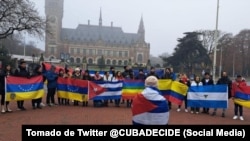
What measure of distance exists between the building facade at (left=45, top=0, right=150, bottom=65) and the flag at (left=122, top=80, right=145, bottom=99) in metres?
123

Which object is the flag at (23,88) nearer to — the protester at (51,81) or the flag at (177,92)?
the protester at (51,81)

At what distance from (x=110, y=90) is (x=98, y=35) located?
129 metres

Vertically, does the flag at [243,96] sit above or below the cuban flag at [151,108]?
below

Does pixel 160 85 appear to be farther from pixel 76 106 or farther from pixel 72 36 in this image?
pixel 72 36

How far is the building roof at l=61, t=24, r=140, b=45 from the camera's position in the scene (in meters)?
144

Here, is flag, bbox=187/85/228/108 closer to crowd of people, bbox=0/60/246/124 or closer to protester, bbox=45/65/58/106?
crowd of people, bbox=0/60/246/124

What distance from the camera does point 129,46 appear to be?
482ft

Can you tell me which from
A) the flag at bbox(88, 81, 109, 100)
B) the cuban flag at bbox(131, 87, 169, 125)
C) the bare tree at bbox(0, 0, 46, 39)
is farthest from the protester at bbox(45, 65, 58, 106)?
the bare tree at bbox(0, 0, 46, 39)

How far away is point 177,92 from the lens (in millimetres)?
17031

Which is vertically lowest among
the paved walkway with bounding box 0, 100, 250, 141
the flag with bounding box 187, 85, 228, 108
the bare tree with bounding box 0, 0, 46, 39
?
the paved walkway with bounding box 0, 100, 250, 141

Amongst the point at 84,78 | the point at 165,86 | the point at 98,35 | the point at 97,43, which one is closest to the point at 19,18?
the point at 84,78

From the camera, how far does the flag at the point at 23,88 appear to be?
1466 cm

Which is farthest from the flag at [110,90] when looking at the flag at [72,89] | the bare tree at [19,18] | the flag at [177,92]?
the bare tree at [19,18]

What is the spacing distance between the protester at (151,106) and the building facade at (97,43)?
135m
